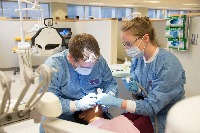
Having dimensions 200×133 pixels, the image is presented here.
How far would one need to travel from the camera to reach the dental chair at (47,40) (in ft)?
11.8

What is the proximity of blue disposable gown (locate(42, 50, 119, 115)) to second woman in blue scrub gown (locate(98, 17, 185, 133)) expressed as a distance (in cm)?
17

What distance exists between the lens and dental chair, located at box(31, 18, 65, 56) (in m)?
3.58

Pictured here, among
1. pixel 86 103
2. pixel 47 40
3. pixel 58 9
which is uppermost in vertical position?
pixel 58 9

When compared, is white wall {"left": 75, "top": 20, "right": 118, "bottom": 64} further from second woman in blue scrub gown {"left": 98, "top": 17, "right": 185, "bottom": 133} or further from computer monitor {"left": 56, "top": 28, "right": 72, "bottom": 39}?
second woman in blue scrub gown {"left": 98, "top": 17, "right": 185, "bottom": 133}

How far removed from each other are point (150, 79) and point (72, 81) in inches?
19.6

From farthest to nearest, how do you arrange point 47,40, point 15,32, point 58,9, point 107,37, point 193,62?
point 58,9 → point 15,32 → point 47,40 → point 107,37 → point 193,62

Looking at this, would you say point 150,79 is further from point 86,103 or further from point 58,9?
point 58,9

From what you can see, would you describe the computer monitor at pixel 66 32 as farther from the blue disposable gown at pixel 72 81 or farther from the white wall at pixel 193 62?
the blue disposable gown at pixel 72 81

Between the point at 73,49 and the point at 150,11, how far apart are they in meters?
15.0

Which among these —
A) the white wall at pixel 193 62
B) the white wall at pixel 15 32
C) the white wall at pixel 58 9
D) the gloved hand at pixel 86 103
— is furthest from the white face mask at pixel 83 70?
the white wall at pixel 58 9

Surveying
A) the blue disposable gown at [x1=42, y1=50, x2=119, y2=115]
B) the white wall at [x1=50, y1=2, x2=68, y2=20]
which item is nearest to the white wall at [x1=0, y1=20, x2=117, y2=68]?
the blue disposable gown at [x1=42, y1=50, x2=119, y2=115]

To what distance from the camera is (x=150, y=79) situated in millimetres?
1342

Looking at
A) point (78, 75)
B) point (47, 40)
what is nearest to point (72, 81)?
point (78, 75)

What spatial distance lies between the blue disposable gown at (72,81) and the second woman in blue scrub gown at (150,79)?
0.54 ft
